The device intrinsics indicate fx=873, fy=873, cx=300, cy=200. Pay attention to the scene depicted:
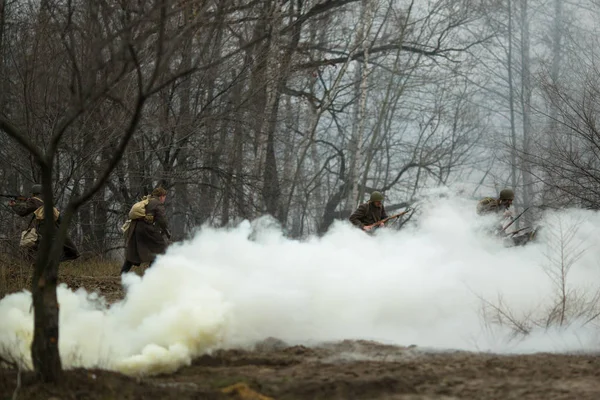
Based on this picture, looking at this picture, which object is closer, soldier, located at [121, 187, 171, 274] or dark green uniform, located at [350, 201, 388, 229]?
soldier, located at [121, 187, 171, 274]

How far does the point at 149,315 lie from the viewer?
8586 mm

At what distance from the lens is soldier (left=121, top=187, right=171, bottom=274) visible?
14.8 meters

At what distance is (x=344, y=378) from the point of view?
7.05m

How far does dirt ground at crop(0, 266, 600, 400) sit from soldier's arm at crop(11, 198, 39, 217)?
7.47 metres

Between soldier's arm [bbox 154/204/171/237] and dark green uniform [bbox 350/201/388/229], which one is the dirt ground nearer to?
soldier's arm [bbox 154/204/171/237]

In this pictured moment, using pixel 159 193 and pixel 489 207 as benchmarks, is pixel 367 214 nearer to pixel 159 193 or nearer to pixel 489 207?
pixel 489 207

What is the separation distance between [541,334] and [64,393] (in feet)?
18.3

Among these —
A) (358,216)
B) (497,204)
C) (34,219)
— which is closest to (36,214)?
(34,219)

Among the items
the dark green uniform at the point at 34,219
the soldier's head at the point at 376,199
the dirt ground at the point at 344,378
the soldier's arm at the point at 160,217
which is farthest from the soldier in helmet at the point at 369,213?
the dirt ground at the point at 344,378

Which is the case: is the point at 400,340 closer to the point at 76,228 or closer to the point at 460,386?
the point at 460,386

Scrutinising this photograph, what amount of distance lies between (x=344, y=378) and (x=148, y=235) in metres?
8.41

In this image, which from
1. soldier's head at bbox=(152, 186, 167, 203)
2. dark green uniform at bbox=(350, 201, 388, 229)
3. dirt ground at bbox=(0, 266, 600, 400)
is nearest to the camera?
dirt ground at bbox=(0, 266, 600, 400)

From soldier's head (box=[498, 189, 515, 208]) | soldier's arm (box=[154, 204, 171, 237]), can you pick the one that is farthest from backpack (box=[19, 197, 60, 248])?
soldier's head (box=[498, 189, 515, 208])

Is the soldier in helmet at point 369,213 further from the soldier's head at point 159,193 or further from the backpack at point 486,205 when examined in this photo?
the soldier's head at point 159,193
